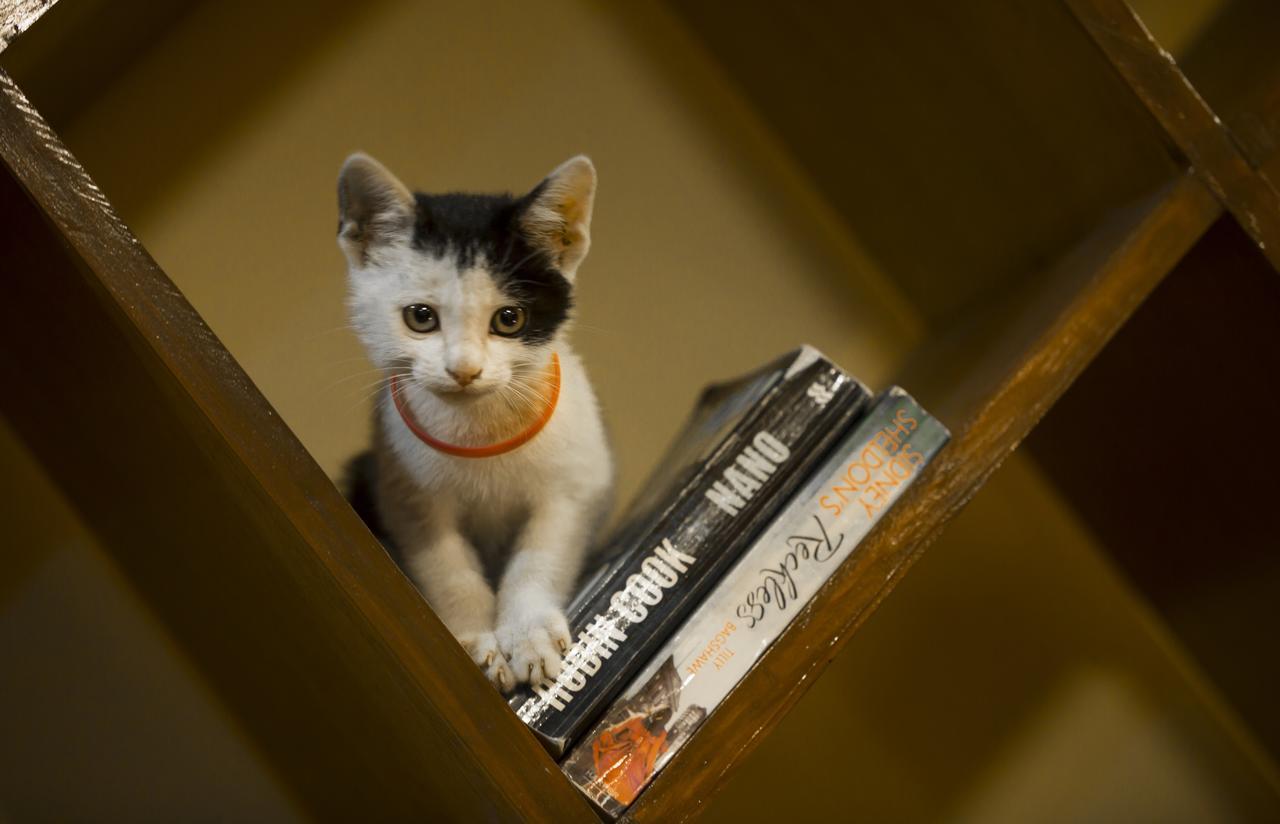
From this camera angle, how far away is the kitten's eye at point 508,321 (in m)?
0.80

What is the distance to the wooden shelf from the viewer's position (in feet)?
2.28

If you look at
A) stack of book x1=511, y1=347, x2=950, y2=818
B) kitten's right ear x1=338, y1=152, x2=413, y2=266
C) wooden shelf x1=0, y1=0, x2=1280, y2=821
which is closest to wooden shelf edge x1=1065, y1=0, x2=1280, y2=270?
wooden shelf x1=0, y1=0, x2=1280, y2=821

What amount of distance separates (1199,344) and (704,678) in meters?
0.60

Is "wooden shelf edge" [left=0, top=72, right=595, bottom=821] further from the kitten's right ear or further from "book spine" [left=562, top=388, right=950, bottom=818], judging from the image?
the kitten's right ear

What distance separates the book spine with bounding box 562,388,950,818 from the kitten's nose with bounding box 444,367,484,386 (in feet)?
0.78

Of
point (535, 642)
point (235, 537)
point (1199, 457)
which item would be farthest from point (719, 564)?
point (1199, 457)

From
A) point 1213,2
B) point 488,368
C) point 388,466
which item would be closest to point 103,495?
point 388,466

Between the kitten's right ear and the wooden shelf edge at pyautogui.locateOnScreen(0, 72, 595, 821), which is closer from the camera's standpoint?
the wooden shelf edge at pyautogui.locateOnScreen(0, 72, 595, 821)

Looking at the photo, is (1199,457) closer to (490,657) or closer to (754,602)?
(754,602)

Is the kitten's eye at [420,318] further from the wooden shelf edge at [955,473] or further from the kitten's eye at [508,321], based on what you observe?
the wooden shelf edge at [955,473]

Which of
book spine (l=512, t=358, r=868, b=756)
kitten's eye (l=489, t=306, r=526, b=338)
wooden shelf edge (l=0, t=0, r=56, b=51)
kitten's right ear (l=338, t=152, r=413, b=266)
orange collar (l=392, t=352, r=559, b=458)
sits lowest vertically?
book spine (l=512, t=358, r=868, b=756)

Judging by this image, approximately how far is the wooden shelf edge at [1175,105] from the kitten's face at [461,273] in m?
0.43

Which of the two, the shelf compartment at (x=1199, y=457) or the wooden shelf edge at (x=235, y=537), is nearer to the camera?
the wooden shelf edge at (x=235, y=537)

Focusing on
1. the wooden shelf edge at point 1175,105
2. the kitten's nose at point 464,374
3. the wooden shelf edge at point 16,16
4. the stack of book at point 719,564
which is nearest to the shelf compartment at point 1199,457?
the wooden shelf edge at point 1175,105
